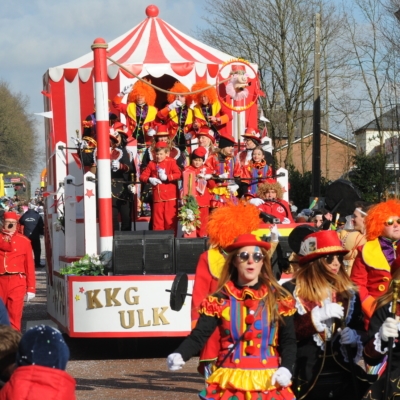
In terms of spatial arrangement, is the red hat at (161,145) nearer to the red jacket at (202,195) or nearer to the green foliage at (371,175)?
the red jacket at (202,195)

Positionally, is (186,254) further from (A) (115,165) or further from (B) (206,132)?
(B) (206,132)

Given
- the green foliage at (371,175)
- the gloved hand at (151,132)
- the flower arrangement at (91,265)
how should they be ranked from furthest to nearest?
the green foliage at (371,175) → the gloved hand at (151,132) → the flower arrangement at (91,265)

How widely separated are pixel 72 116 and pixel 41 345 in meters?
10.3

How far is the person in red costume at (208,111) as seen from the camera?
13.5 meters

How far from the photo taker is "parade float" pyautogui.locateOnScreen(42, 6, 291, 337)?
9781mm

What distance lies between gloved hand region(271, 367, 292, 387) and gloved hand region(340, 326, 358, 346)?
533 mm

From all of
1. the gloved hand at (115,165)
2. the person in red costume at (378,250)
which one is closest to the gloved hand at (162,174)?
the gloved hand at (115,165)

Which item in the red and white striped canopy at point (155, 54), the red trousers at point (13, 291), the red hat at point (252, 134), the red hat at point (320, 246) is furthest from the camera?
the red and white striped canopy at point (155, 54)

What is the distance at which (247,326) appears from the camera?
16.0 ft

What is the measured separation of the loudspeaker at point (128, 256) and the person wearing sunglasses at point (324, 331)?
15.1ft

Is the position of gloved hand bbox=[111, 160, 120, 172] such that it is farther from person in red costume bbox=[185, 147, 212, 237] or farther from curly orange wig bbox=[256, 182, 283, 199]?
curly orange wig bbox=[256, 182, 283, 199]

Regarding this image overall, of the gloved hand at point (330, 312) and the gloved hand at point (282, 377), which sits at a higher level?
the gloved hand at point (330, 312)

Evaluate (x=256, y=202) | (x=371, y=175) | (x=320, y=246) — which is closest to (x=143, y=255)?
(x=256, y=202)

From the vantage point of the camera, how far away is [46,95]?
13547mm
